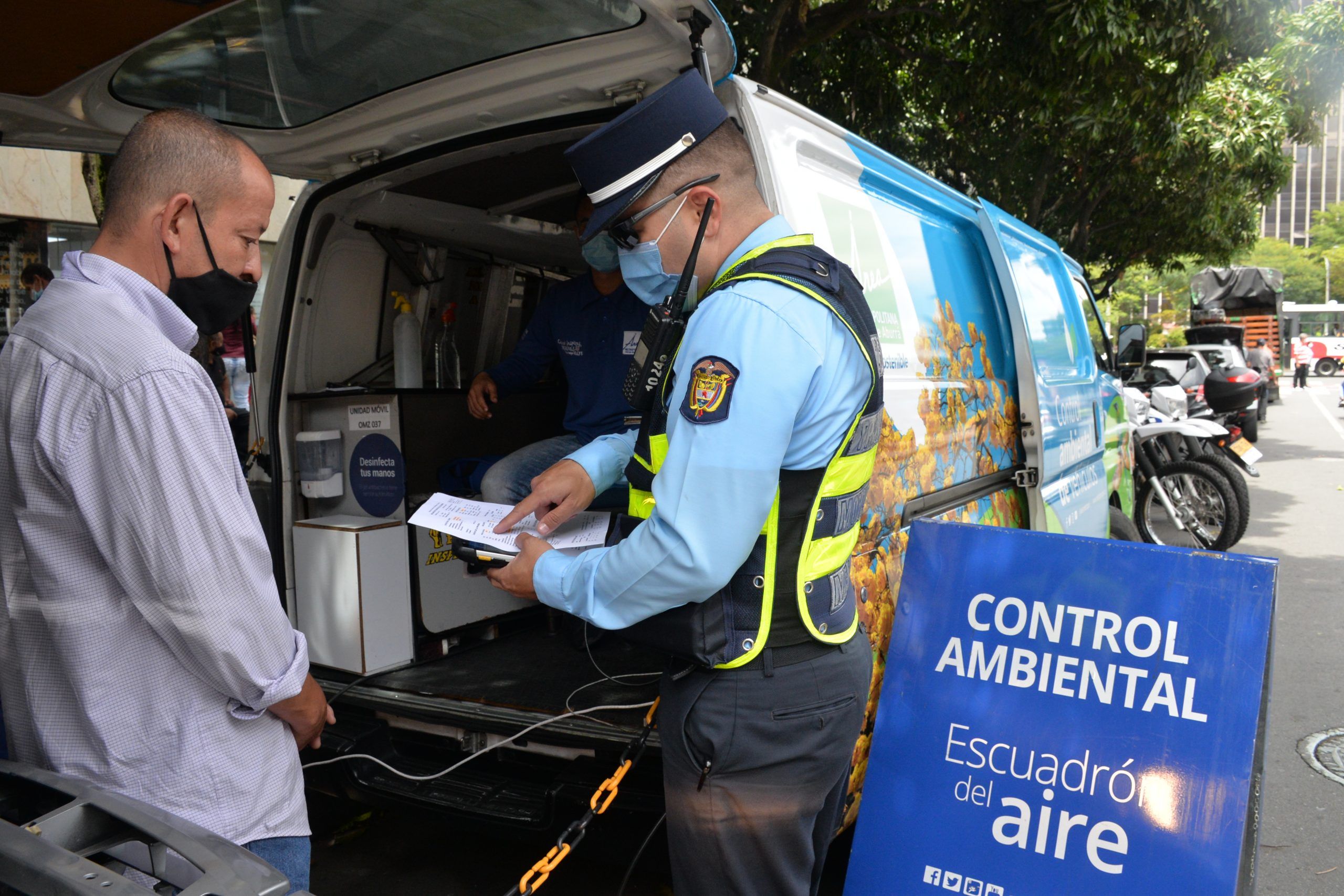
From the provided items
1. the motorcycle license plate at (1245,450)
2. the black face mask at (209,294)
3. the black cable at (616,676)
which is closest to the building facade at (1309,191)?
Result: the motorcycle license plate at (1245,450)

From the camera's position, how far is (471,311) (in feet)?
15.2

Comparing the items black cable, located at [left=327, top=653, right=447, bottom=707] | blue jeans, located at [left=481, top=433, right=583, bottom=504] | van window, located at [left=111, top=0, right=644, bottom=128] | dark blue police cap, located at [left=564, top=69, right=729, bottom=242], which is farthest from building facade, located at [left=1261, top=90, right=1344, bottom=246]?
dark blue police cap, located at [left=564, top=69, right=729, bottom=242]

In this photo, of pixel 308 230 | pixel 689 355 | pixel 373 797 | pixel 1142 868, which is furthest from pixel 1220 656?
pixel 308 230

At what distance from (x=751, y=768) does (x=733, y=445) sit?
595 mm

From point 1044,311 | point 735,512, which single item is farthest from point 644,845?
point 1044,311

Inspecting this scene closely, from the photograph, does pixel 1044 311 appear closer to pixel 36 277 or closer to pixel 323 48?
pixel 323 48

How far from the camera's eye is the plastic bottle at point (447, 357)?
4.38 metres

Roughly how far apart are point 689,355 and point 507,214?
2922 mm

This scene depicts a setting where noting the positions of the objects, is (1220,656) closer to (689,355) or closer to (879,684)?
(879,684)

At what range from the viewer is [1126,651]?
232 centimetres

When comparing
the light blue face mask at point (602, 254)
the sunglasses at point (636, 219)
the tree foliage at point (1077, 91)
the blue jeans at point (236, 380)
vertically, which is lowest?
the blue jeans at point (236, 380)

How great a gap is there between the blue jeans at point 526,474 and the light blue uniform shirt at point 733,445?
71.3 inches

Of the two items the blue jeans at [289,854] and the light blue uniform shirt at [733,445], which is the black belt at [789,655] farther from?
the blue jeans at [289,854]

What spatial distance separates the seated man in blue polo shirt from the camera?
147 inches
